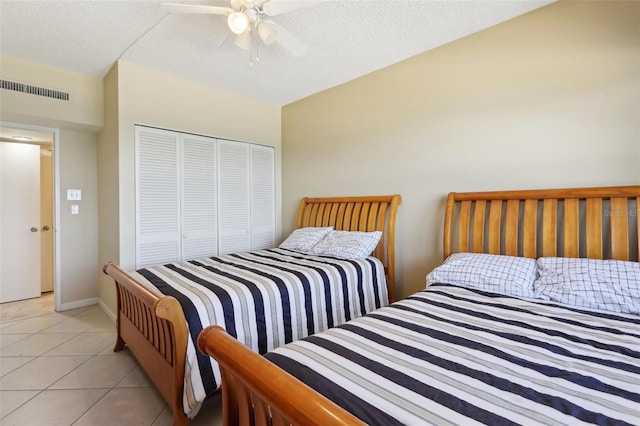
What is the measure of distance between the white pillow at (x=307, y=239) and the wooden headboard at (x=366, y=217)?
0.51ft

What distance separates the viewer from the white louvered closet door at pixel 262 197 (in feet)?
12.4

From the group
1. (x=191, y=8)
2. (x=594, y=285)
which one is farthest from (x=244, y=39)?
(x=594, y=285)

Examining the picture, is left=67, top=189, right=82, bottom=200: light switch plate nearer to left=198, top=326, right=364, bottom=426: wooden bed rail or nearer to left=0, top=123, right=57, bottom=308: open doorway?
left=0, top=123, right=57, bottom=308: open doorway

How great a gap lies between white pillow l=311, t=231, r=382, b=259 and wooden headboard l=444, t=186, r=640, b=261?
2.15 feet

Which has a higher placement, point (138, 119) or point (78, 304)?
point (138, 119)

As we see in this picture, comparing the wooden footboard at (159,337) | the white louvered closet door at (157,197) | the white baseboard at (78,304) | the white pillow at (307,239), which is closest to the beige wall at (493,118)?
the white pillow at (307,239)

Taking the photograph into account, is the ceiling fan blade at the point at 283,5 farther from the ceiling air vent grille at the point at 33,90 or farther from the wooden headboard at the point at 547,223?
the ceiling air vent grille at the point at 33,90

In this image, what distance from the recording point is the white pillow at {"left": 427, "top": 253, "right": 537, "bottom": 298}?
1682 millimetres

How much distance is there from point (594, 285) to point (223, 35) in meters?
2.96

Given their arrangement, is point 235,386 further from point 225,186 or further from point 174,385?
point 225,186

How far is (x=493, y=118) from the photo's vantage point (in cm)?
225

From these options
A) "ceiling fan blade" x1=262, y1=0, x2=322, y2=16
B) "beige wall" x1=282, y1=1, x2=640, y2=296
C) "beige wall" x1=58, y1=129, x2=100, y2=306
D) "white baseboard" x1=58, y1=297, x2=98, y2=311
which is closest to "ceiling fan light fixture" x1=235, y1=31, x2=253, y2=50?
"ceiling fan blade" x1=262, y1=0, x2=322, y2=16

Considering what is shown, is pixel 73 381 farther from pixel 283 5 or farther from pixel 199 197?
pixel 283 5

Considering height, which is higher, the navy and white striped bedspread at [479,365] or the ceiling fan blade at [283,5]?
the ceiling fan blade at [283,5]
